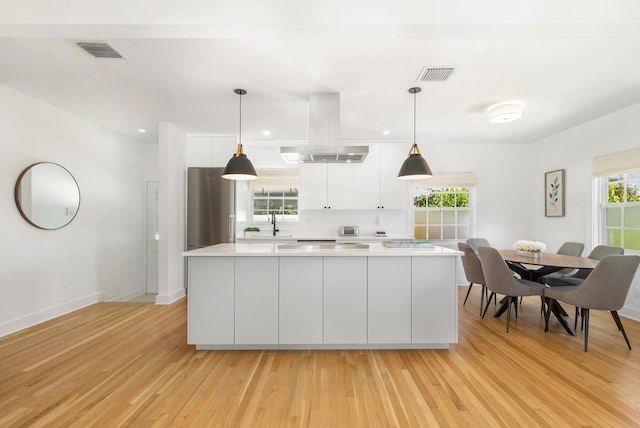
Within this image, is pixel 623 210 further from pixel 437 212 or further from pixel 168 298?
pixel 168 298

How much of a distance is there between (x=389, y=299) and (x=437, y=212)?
3232 mm

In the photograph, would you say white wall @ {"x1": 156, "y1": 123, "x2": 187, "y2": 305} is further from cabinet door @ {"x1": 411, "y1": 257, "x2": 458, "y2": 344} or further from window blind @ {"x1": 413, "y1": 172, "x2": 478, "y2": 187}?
window blind @ {"x1": 413, "y1": 172, "x2": 478, "y2": 187}

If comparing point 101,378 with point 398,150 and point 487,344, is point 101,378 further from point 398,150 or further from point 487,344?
point 398,150

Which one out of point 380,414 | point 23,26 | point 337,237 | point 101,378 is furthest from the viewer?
point 337,237

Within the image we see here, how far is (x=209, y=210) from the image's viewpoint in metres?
4.66

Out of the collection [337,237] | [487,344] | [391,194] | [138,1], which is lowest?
[487,344]

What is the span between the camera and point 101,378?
2264 millimetres

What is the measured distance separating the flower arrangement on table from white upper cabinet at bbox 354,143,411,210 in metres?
1.96

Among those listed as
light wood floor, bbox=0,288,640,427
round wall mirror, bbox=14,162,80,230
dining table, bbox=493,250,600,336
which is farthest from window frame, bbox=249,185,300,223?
dining table, bbox=493,250,600,336

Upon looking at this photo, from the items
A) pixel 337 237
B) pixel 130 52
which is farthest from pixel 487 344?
pixel 130 52

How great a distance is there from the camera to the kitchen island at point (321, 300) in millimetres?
2705

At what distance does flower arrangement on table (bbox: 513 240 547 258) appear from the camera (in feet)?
10.9

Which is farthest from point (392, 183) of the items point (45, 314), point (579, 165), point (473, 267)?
point (45, 314)

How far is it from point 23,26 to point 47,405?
237 centimetres
